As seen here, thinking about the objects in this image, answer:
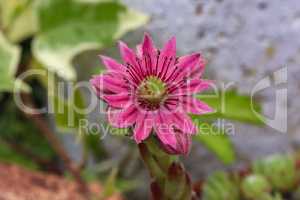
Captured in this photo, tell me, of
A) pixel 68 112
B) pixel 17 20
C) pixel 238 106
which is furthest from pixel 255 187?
pixel 17 20

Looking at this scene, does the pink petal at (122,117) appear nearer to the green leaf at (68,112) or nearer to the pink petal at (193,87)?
the pink petal at (193,87)

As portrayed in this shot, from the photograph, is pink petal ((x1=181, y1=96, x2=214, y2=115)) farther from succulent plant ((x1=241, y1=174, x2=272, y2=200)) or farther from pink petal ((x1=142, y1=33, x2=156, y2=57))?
succulent plant ((x1=241, y1=174, x2=272, y2=200))

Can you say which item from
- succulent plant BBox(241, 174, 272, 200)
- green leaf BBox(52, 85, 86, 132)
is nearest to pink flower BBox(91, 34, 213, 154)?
succulent plant BBox(241, 174, 272, 200)

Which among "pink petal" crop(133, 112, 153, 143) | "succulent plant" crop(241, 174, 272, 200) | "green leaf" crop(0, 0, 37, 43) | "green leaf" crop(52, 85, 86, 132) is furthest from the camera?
"green leaf" crop(0, 0, 37, 43)

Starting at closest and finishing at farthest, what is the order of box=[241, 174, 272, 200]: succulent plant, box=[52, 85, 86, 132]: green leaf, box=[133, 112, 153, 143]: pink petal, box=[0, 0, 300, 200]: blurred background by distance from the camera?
box=[133, 112, 153, 143]: pink petal
box=[241, 174, 272, 200]: succulent plant
box=[52, 85, 86, 132]: green leaf
box=[0, 0, 300, 200]: blurred background

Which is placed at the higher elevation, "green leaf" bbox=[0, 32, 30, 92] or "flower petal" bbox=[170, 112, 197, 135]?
"green leaf" bbox=[0, 32, 30, 92]

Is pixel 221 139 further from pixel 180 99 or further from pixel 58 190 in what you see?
pixel 180 99

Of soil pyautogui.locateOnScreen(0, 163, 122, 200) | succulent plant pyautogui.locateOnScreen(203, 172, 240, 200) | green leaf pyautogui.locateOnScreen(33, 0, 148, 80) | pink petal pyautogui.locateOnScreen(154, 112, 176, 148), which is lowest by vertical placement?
soil pyautogui.locateOnScreen(0, 163, 122, 200)

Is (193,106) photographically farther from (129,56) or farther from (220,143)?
(220,143)
